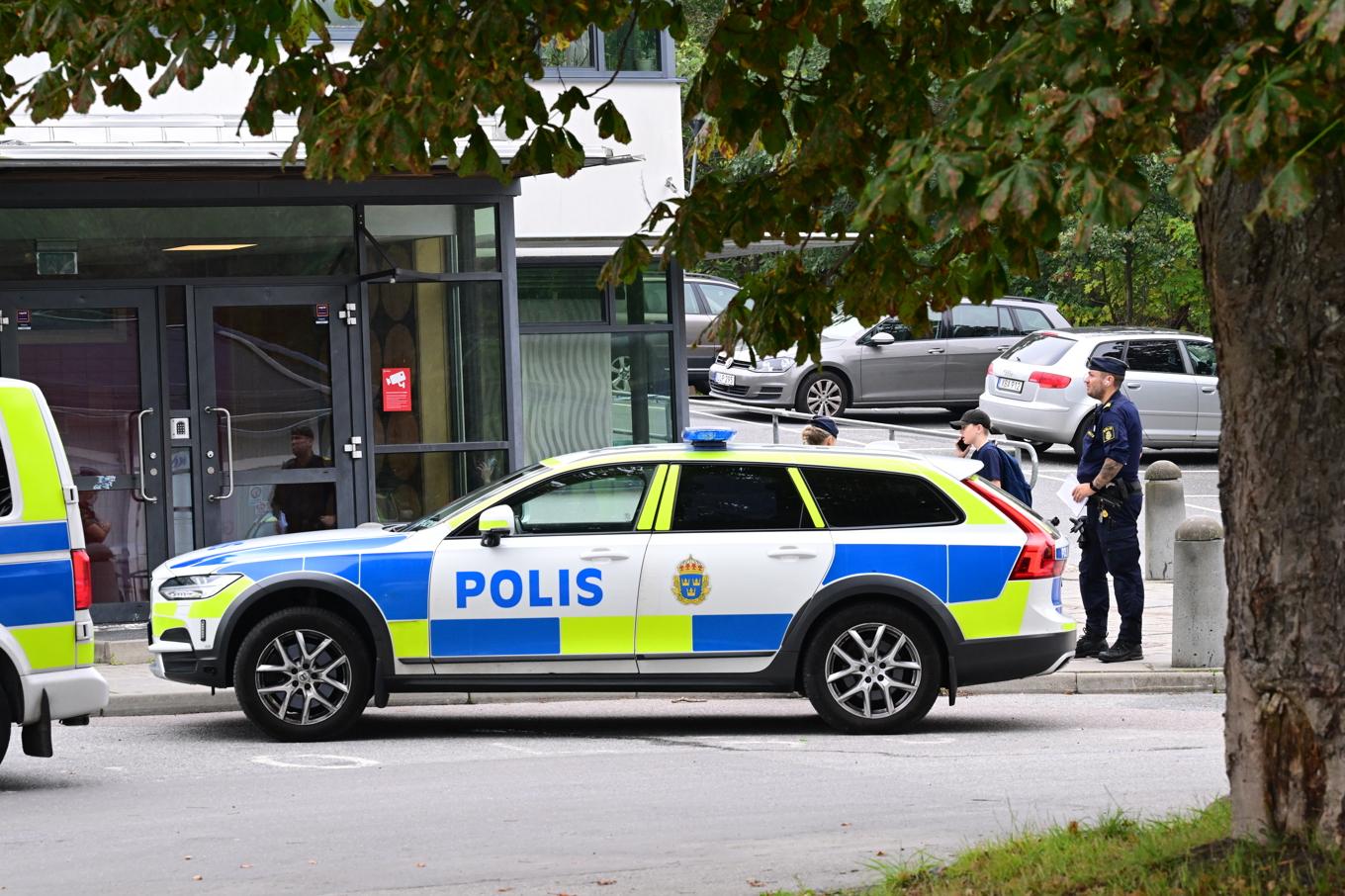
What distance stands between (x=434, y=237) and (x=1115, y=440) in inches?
229

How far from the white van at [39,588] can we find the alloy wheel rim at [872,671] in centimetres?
384

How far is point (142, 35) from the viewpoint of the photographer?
7.05m

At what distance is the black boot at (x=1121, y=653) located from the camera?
12945mm

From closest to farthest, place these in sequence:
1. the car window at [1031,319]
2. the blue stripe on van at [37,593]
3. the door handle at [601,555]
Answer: the blue stripe on van at [37,593]
the door handle at [601,555]
the car window at [1031,319]

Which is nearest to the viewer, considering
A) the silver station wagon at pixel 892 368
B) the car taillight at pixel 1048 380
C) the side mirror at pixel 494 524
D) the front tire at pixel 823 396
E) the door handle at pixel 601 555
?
the side mirror at pixel 494 524

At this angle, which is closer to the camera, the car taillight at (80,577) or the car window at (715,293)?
the car taillight at (80,577)

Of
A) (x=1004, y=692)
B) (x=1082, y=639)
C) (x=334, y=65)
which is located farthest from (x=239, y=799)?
(x=1082, y=639)

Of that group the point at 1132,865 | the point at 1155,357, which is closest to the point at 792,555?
the point at 1132,865

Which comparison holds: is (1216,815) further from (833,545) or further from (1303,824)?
(833,545)

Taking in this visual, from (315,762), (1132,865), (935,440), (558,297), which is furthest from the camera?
(935,440)

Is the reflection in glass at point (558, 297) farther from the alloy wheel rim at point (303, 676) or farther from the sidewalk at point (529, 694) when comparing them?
the alloy wheel rim at point (303, 676)

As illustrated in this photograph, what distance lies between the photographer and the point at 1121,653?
12961 mm

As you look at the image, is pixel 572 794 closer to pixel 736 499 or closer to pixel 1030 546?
pixel 736 499

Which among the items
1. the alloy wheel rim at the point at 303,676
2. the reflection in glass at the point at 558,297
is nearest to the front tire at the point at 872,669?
the alloy wheel rim at the point at 303,676
